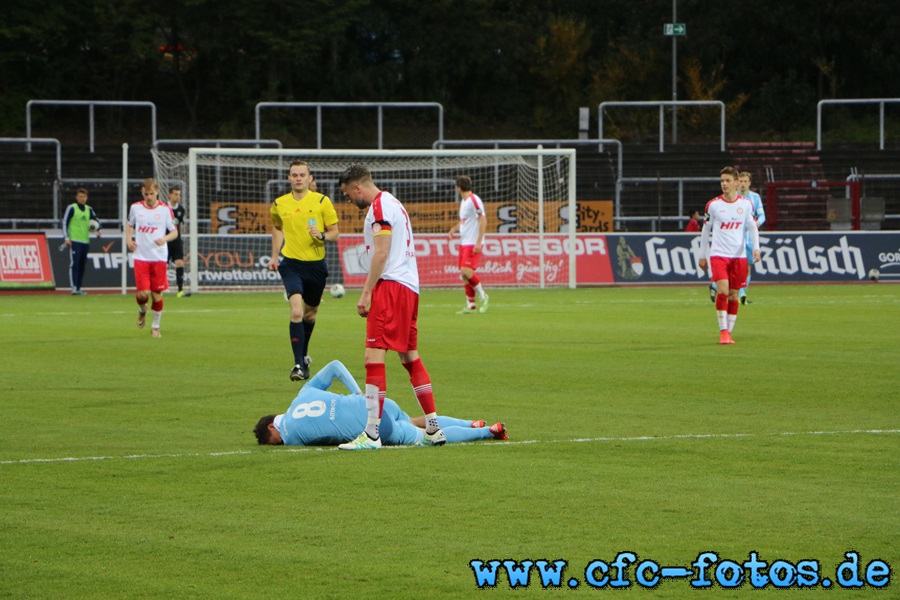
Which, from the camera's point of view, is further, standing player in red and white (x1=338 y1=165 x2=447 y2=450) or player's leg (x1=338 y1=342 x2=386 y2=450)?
standing player in red and white (x1=338 y1=165 x2=447 y2=450)

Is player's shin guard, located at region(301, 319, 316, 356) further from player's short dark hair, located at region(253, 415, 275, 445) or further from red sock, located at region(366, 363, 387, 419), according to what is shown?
red sock, located at region(366, 363, 387, 419)

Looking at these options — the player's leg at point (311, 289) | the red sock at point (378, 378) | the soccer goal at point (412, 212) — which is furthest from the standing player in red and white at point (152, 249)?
the red sock at point (378, 378)

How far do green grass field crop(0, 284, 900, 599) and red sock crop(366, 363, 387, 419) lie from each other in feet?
1.22

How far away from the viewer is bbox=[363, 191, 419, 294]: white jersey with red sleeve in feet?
31.6

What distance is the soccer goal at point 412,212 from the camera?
31047mm

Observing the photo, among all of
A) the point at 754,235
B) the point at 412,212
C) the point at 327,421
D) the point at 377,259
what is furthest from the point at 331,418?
the point at 412,212

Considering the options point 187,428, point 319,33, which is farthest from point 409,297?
point 319,33

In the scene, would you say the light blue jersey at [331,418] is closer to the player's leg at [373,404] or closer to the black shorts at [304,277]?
the player's leg at [373,404]

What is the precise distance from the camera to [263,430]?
9.58 meters

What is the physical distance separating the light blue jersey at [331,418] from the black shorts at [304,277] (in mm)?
5357

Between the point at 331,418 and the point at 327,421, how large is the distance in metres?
0.05

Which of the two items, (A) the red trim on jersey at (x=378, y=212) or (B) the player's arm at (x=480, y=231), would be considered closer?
(A) the red trim on jersey at (x=378, y=212)

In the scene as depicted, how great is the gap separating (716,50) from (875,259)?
27204mm

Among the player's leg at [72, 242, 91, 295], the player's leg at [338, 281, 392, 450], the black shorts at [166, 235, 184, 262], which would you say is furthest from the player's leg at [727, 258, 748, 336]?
the player's leg at [72, 242, 91, 295]
